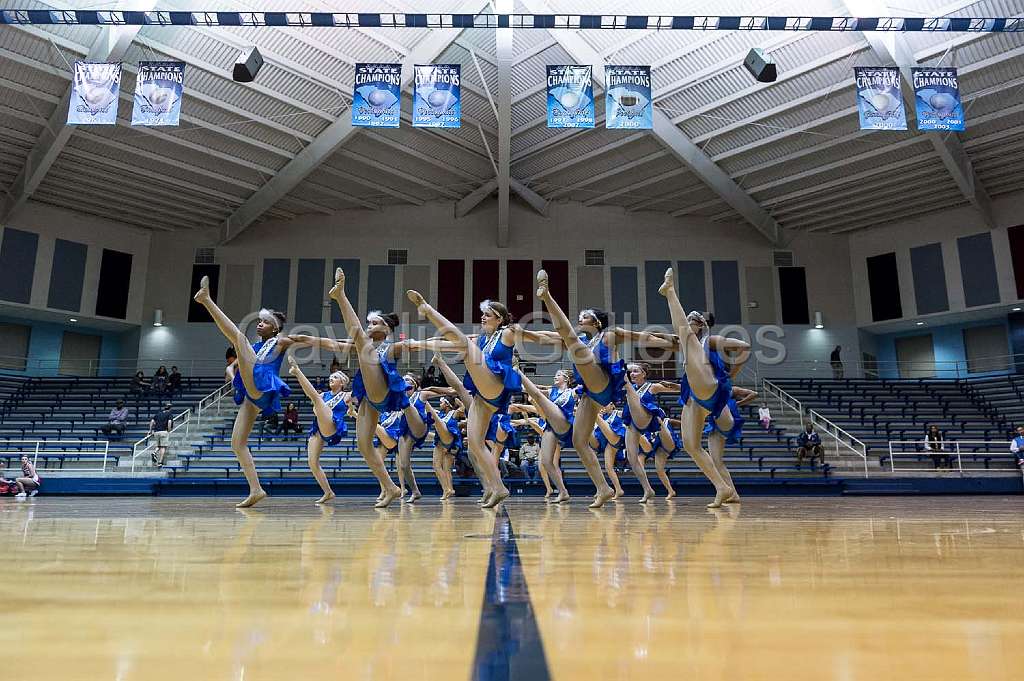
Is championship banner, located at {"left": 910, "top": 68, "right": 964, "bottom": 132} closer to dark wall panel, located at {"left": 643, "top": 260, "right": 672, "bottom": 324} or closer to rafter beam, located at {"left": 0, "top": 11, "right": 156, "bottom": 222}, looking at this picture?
dark wall panel, located at {"left": 643, "top": 260, "right": 672, "bottom": 324}

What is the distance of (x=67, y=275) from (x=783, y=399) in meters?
19.8

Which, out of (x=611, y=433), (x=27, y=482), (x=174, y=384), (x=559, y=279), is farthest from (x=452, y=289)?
(x=611, y=433)

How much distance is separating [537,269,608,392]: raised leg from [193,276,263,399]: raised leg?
208 centimetres

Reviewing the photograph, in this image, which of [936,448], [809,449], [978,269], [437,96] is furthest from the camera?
[978,269]

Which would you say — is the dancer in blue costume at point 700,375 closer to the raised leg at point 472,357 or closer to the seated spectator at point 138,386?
the raised leg at point 472,357

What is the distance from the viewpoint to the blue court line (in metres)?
0.60

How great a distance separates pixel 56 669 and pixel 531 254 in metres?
20.9

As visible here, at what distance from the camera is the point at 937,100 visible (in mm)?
11273

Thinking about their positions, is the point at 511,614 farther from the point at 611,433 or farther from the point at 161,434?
the point at 161,434

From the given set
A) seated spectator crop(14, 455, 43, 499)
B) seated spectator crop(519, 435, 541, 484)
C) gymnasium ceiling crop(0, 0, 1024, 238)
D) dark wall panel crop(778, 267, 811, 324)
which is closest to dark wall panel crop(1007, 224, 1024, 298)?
gymnasium ceiling crop(0, 0, 1024, 238)

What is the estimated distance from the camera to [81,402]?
55.1 ft

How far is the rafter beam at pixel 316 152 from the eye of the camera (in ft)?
45.8

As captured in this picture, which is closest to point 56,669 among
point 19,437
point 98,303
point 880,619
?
point 880,619

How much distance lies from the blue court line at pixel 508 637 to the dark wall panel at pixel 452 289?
1964cm
